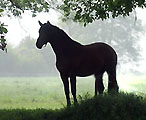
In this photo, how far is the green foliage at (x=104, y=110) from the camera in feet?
18.6

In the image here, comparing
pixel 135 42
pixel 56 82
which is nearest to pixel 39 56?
pixel 56 82

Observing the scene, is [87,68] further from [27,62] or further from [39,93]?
[27,62]

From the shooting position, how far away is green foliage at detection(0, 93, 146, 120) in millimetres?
5672

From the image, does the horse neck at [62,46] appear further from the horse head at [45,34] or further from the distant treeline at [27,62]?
the distant treeline at [27,62]

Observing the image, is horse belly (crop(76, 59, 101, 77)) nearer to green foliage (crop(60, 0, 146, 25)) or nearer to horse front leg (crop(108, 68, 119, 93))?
horse front leg (crop(108, 68, 119, 93))

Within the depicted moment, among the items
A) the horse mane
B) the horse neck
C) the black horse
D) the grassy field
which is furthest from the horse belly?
the grassy field

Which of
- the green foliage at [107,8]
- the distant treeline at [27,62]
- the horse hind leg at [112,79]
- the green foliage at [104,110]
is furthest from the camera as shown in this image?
the distant treeline at [27,62]

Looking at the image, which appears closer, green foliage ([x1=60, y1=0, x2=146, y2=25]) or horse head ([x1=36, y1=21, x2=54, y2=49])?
green foliage ([x1=60, y1=0, x2=146, y2=25])

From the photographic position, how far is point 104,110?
571 cm

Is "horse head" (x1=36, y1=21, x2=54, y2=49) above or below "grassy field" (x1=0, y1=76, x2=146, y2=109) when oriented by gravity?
above

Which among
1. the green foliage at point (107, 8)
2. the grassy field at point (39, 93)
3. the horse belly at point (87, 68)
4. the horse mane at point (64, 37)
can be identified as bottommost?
the grassy field at point (39, 93)

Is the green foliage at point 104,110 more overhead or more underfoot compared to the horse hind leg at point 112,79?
more underfoot

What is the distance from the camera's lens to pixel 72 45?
239 inches

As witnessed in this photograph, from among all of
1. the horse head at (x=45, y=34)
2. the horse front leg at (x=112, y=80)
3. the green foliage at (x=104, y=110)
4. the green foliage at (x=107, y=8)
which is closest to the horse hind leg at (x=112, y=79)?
the horse front leg at (x=112, y=80)
